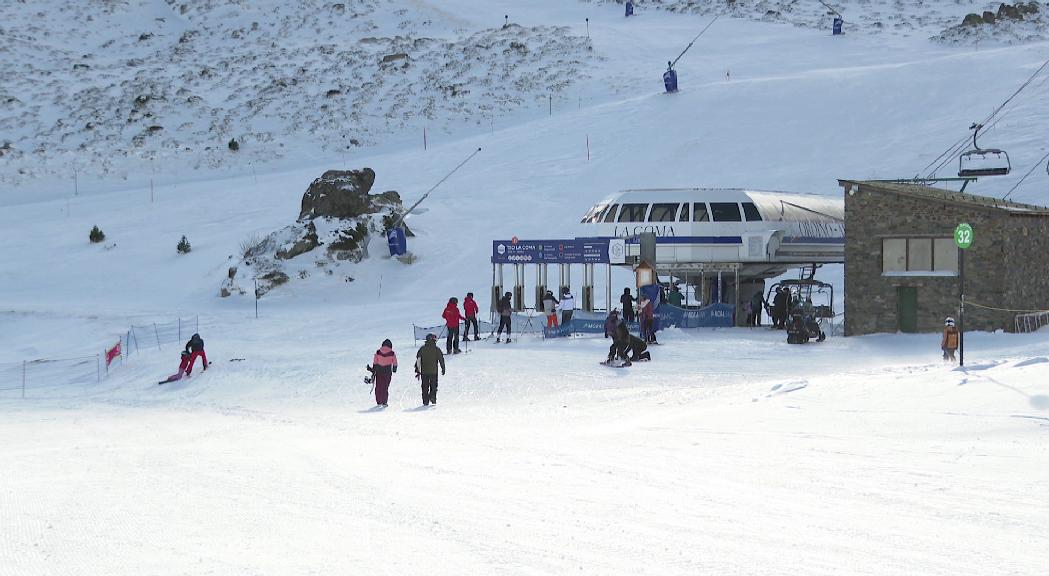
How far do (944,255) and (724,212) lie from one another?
6.83m

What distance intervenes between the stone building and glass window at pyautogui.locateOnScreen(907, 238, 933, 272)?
0.02 metres

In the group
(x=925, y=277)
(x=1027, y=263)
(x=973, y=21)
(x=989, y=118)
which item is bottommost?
(x=925, y=277)

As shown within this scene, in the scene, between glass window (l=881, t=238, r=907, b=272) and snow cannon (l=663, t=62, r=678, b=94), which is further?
snow cannon (l=663, t=62, r=678, b=94)

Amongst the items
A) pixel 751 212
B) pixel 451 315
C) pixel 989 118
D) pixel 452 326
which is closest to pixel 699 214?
pixel 751 212

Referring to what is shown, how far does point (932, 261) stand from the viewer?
29.5 m

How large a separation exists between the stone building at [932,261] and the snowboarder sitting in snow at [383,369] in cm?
1434

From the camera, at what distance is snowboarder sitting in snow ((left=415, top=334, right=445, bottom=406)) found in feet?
68.4

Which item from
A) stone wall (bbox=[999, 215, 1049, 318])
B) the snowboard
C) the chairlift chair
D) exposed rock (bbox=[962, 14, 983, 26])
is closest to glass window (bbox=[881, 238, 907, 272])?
stone wall (bbox=[999, 215, 1049, 318])

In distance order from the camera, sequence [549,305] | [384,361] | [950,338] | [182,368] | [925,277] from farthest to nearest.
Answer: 1. [549,305]
2. [925,277]
3. [182,368]
4. [950,338]
5. [384,361]

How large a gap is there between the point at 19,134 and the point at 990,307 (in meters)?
56.7

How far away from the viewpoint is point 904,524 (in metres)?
9.73

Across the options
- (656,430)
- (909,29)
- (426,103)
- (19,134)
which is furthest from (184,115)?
(656,430)

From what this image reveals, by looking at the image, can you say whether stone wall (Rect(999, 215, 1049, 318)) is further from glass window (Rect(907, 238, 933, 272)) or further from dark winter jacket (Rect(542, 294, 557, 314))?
dark winter jacket (Rect(542, 294, 557, 314))

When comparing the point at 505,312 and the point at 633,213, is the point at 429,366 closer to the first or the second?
the point at 505,312
